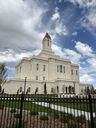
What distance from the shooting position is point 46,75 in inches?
2360

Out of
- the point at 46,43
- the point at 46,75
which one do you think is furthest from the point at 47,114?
the point at 46,43

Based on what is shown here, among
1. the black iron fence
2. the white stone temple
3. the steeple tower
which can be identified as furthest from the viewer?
the steeple tower

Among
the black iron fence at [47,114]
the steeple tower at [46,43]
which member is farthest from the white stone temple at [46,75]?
the black iron fence at [47,114]

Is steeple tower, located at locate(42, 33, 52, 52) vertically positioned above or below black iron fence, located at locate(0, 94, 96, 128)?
above

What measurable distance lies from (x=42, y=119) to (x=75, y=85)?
1887 inches

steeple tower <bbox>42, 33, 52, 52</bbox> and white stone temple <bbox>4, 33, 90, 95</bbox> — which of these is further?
steeple tower <bbox>42, 33, 52, 52</bbox>

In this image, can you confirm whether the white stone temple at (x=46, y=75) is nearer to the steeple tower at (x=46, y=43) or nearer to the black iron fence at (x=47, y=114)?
the steeple tower at (x=46, y=43)

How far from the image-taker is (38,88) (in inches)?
2149

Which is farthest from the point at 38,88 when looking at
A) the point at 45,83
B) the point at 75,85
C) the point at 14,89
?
the point at 75,85

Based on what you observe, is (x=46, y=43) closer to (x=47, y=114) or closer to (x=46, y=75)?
(x=46, y=75)

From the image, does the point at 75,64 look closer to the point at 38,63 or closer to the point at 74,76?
the point at 74,76

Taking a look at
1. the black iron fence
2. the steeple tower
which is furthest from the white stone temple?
the black iron fence

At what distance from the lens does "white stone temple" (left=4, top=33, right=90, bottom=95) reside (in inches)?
2070

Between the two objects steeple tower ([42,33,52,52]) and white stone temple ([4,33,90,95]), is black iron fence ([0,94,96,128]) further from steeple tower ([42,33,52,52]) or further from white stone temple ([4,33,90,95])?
steeple tower ([42,33,52,52])
